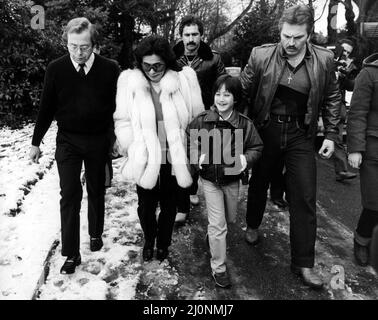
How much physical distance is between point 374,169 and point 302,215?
0.80 m

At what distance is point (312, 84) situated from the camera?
3.20m

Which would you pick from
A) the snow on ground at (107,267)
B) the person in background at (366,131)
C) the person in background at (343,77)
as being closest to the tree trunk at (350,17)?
the person in background at (343,77)

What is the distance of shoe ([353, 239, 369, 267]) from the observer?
11.9 feet

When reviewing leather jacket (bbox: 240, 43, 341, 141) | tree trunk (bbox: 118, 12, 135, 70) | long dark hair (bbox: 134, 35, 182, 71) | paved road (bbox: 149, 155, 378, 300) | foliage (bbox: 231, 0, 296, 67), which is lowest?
paved road (bbox: 149, 155, 378, 300)

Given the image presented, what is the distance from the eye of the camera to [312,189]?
10.9 feet

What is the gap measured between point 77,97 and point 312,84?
1.89m

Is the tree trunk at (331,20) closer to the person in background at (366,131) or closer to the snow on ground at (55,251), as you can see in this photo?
the snow on ground at (55,251)

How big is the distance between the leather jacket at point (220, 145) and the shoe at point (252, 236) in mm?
1025

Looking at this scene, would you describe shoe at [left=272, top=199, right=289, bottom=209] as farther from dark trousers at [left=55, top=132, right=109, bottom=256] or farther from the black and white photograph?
dark trousers at [left=55, top=132, right=109, bottom=256]

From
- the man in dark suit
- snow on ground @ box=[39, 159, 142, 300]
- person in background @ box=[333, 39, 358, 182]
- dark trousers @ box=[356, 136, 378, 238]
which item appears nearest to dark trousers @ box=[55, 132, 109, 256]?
the man in dark suit

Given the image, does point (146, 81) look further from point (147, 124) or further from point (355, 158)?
point (355, 158)

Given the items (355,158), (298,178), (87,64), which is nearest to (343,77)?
(355,158)

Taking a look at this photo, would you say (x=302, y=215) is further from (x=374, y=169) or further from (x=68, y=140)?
(x=68, y=140)

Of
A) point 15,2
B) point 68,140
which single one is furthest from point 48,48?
point 68,140
